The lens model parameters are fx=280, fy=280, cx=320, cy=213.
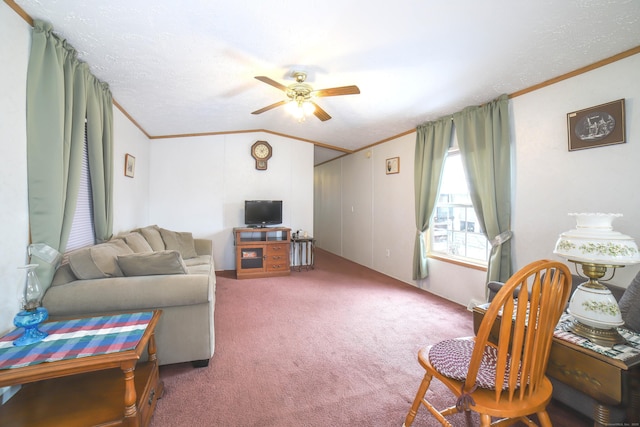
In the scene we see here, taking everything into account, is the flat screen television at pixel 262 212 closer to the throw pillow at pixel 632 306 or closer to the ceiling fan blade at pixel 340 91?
the ceiling fan blade at pixel 340 91

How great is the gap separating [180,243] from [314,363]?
2698mm

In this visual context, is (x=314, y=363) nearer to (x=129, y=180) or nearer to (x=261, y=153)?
(x=129, y=180)

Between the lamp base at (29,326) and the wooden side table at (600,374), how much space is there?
2563 mm

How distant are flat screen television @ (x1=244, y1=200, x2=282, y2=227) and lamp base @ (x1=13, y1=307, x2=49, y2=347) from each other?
11.5ft

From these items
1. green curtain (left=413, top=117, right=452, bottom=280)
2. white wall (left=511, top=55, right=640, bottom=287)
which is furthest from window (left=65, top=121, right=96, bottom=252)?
white wall (left=511, top=55, right=640, bottom=287)

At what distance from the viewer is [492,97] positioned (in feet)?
9.71

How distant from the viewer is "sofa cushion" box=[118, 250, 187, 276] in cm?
205

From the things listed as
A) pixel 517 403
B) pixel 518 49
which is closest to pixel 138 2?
pixel 518 49

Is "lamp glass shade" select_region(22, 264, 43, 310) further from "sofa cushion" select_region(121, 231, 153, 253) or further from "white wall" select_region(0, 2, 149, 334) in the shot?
"sofa cushion" select_region(121, 231, 153, 253)

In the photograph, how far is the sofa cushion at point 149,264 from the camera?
6.72 feet

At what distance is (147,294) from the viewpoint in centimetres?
187

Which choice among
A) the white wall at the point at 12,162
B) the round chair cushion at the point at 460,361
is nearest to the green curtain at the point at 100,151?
the white wall at the point at 12,162

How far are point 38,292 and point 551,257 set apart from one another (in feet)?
12.2

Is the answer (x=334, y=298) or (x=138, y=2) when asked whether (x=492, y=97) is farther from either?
(x=138, y=2)
